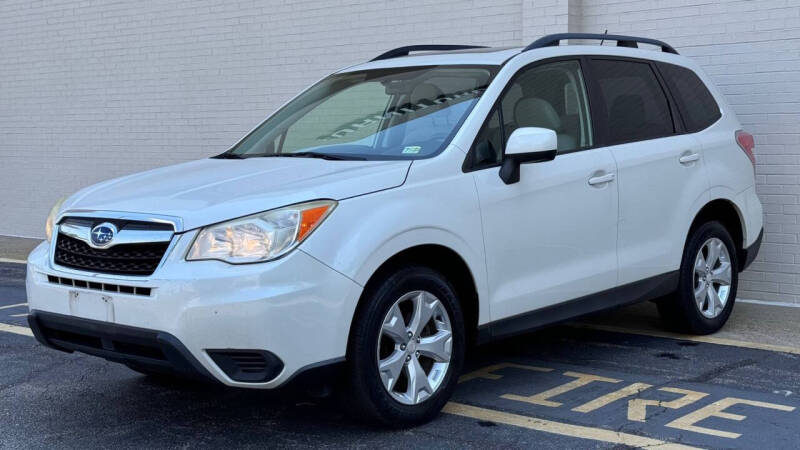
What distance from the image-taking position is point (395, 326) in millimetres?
4832

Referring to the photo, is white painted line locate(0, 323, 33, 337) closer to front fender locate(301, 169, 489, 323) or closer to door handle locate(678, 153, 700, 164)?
front fender locate(301, 169, 489, 323)

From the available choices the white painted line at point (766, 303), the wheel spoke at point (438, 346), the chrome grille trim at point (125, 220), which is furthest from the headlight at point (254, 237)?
the white painted line at point (766, 303)

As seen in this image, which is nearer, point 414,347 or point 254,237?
point 254,237

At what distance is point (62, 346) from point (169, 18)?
8.25 meters

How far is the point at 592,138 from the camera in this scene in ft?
19.9

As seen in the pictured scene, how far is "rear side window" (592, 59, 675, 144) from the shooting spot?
627 cm

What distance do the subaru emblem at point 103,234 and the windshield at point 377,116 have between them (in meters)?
1.24

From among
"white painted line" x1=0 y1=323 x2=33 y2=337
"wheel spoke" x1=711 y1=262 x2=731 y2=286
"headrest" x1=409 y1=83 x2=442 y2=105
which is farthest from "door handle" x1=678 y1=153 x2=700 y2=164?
"white painted line" x1=0 y1=323 x2=33 y2=337

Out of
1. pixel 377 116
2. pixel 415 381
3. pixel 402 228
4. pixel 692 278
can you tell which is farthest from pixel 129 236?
pixel 692 278

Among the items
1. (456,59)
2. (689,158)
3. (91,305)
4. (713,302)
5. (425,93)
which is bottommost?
(713,302)

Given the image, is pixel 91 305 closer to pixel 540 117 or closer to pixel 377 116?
pixel 377 116

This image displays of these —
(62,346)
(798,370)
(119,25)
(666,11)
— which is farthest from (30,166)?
(798,370)

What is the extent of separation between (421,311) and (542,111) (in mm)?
1533

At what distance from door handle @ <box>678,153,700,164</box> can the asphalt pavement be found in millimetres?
1187
